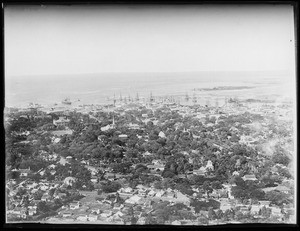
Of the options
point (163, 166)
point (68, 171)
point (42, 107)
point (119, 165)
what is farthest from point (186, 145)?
point (42, 107)

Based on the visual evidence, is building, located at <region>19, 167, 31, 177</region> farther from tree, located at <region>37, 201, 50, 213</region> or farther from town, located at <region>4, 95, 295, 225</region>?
tree, located at <region>37, 201, 50, 213</region>

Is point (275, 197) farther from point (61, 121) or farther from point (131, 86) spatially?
point (61, 121)

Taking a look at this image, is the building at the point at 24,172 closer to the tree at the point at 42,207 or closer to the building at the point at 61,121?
the tree at the point at 42,207

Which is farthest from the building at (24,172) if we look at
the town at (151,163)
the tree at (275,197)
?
the tree at (275,197)

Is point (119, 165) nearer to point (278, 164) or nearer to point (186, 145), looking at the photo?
point (186, 145)

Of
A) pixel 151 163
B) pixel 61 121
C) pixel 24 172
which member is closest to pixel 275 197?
pixel 151 163

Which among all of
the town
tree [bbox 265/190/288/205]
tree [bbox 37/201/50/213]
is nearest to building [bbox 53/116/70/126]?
the town
